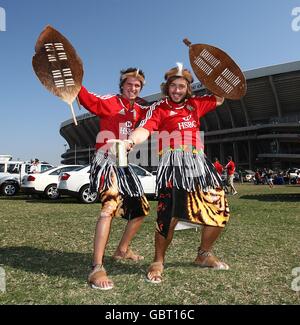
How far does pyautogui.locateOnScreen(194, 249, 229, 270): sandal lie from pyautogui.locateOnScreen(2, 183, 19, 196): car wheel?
15.9 m

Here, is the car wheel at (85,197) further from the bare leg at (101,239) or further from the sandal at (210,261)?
the bare leg at (101,239)

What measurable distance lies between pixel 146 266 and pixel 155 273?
64cm

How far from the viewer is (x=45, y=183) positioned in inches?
638

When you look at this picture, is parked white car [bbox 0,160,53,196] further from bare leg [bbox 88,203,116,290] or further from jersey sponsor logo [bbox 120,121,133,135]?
bare leg [bbox 88,203,116,290]

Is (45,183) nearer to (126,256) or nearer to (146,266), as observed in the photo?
(126,256)

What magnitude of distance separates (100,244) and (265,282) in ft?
5.38

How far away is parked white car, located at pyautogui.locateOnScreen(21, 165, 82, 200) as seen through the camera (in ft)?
52.4

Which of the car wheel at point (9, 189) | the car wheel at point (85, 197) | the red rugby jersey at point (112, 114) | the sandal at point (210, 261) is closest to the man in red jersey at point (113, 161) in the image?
the red rugby jersey at point (112, 114)

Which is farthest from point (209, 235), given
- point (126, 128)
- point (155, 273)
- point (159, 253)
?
point (126, 128)

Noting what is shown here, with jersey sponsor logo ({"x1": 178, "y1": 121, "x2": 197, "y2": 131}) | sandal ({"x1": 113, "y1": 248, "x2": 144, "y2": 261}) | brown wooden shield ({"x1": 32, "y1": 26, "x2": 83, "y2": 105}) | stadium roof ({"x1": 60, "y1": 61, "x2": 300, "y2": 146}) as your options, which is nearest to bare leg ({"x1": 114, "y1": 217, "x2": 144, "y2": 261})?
sandal ({"x1": 113, "y1": 248, "x2": 144, "y2": 261})
